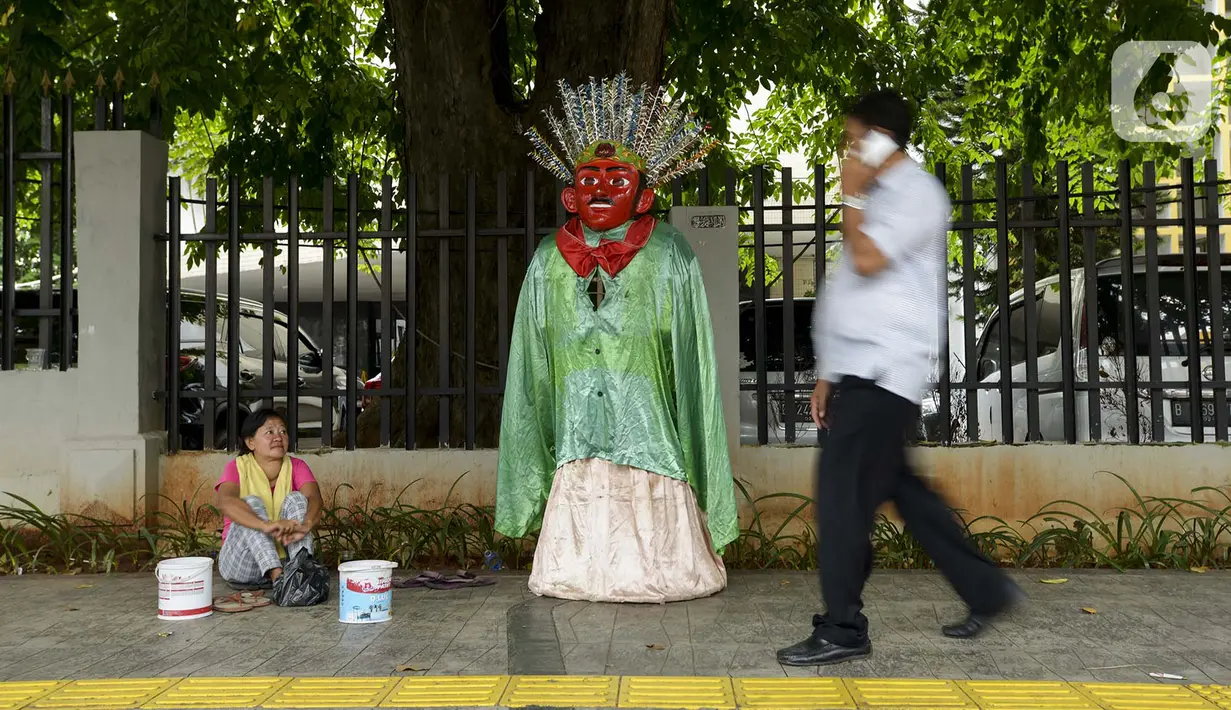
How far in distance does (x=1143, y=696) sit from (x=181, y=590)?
11.5 feet

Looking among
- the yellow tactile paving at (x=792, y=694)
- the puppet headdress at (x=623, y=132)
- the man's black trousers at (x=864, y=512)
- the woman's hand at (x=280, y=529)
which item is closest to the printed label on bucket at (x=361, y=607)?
the woman's hand at (x=280, y=529)

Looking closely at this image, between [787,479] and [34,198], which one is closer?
[787,479]

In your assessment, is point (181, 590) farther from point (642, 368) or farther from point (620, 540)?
point (642, 368)

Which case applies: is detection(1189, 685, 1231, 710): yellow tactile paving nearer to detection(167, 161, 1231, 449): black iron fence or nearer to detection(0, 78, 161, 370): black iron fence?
detection(167, 161, 1231, 449): black iron fence

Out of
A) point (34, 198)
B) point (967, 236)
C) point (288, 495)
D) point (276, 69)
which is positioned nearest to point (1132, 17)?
point (967, 236)

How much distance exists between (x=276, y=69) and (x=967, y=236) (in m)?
6.37

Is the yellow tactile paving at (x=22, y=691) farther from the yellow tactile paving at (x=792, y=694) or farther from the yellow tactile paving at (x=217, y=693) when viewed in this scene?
the yellow tactile paving at (x=792, y=694)

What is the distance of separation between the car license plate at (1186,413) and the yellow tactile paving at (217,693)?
511 cm

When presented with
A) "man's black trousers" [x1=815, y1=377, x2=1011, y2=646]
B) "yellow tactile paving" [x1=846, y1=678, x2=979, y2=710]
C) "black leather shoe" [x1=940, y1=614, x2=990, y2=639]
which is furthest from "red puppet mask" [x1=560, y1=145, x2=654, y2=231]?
"yellow tactile paving" [x1=846, y1=678, x2=979, y2=710]

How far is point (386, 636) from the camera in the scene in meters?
4.59

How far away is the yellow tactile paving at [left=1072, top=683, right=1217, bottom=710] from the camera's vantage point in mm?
3615

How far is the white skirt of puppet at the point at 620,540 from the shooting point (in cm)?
520

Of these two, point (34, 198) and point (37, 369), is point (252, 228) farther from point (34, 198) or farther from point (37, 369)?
point (37, 369)

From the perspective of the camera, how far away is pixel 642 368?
5277 mm
